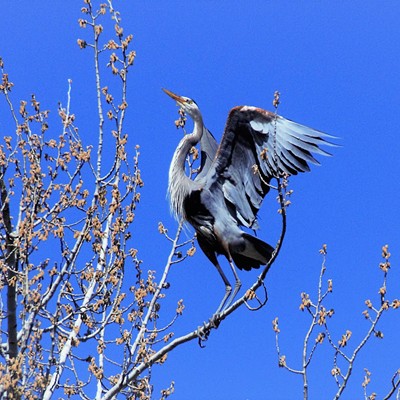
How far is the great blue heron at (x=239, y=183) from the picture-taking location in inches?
320

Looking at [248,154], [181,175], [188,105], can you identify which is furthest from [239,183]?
[188,105]

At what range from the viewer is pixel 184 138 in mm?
9188

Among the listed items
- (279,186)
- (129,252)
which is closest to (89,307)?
(129,252)

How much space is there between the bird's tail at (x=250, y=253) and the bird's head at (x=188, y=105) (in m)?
1.76

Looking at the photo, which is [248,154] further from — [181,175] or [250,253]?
[250,253]

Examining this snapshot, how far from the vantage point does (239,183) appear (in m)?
8.46

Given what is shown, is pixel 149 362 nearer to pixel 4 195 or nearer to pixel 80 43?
pixel 4 195

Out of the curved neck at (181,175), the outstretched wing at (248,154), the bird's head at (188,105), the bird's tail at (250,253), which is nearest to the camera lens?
the bird's tail at (250,253)

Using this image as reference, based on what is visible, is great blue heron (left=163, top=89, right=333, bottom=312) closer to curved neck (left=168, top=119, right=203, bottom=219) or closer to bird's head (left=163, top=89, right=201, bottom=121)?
curved neck (left=168, top=119, right=203, bottom=219)

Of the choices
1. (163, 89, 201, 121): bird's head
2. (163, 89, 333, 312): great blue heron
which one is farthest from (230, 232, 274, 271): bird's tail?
(163, 89, 201, 121): bird's head

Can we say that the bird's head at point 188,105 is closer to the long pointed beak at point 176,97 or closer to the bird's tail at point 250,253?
the long pointed beak at point 176,97

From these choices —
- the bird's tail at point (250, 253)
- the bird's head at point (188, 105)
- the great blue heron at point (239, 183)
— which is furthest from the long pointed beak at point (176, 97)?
the bird's tail at point (250, 253)

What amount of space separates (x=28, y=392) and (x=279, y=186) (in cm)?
262

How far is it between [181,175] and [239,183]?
70 cm
